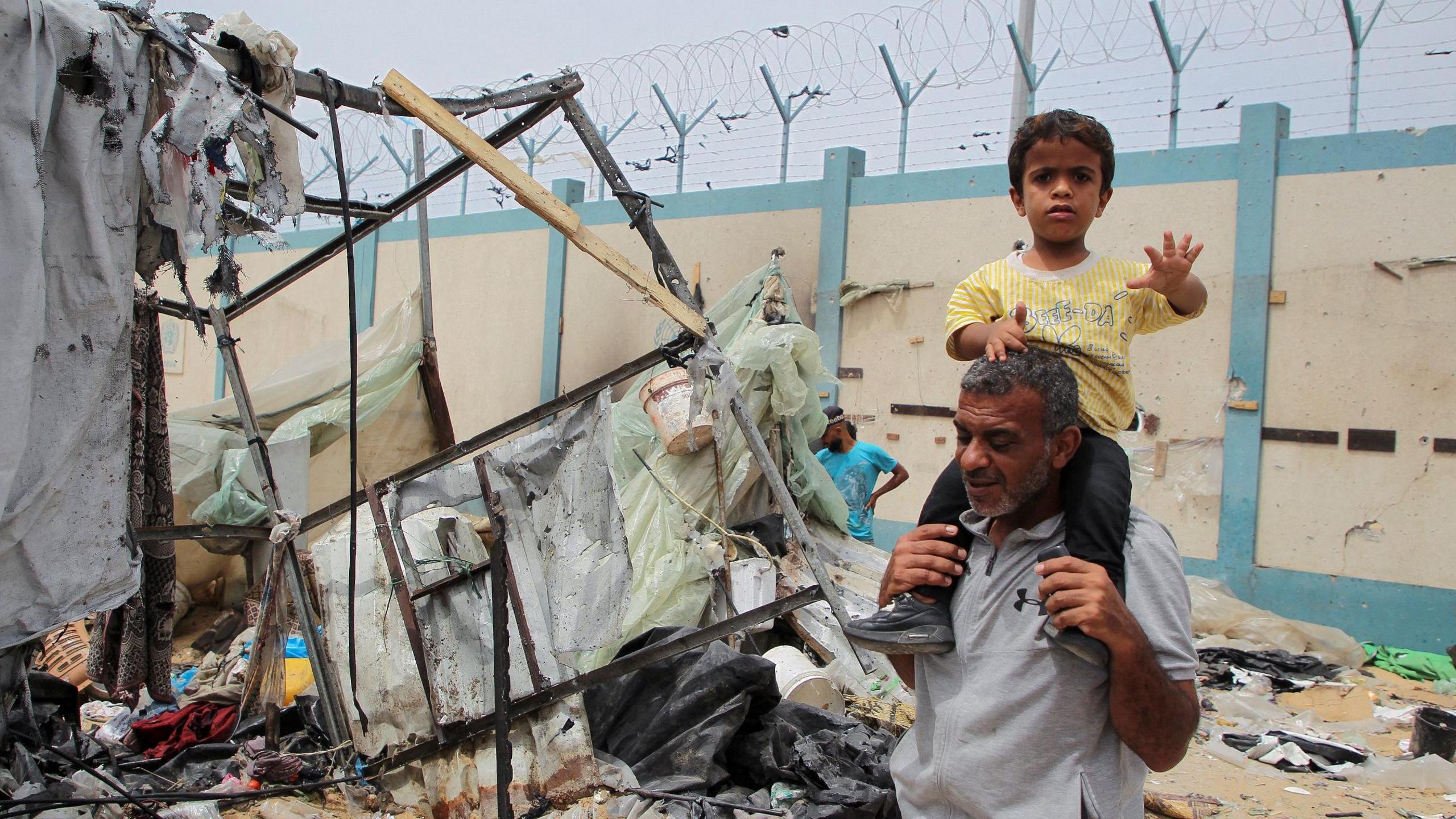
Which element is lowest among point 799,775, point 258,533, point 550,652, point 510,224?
point 799,775

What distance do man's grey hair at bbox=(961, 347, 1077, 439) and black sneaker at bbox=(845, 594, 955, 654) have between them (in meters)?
0.36

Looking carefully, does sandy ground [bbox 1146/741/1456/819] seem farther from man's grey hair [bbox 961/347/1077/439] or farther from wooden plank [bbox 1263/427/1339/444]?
man's grey hair [bbox 961/347/1077/439]

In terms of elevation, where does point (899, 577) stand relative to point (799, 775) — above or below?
above

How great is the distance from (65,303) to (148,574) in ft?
4.33

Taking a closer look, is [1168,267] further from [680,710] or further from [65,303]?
[680,710]

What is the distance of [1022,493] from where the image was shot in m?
1.61

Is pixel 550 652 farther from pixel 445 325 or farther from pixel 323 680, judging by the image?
pixel 445 325

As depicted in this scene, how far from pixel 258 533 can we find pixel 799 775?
2424mm

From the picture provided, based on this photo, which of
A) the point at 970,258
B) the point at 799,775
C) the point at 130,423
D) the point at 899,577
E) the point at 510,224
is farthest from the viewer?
the point at 510,224

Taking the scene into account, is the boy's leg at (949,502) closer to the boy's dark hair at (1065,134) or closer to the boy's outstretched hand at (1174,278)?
the boy's outstretched hand at (1174,278)

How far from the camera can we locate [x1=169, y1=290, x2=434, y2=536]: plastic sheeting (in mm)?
6688

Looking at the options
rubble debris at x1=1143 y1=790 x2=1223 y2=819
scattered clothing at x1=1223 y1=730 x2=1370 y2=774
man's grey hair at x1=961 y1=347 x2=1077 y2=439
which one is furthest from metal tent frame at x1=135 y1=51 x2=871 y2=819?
scattered clothing at x1=1223 y1=730 x2=1370 y2=774

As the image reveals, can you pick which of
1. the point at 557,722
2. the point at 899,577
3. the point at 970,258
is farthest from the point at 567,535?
the point at 970,258

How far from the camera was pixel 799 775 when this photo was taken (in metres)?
3.79
